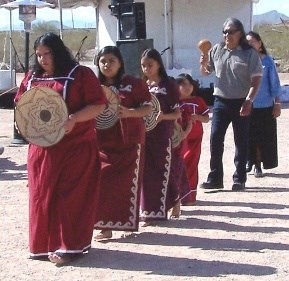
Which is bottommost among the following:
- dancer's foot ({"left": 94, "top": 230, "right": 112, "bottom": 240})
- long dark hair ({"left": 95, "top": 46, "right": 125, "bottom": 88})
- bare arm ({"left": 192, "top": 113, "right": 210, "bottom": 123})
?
dancer's foot ({"left": 94, "top": 230, "right": 112, "bottom": 240})

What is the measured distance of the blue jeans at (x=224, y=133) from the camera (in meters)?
9.70

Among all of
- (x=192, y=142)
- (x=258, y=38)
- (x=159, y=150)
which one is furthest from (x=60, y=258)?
(x=258, y=38)

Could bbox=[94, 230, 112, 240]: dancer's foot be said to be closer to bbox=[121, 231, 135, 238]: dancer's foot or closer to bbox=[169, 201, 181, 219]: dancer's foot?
bbox=[121, 231, 135, 238]: dancer's foot

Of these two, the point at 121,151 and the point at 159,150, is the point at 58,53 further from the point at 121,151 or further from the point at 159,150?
the point at 159,150

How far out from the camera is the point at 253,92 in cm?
937

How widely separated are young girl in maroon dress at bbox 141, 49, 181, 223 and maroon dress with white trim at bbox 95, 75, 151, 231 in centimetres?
55

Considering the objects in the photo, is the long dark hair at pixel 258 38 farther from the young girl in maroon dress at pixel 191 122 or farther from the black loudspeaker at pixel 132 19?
the black loudspeaker at pixel 132 19

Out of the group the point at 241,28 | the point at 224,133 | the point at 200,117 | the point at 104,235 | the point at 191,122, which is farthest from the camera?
the point at 224,133

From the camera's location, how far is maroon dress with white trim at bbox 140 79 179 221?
25.9ft

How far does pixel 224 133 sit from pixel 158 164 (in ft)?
6.68

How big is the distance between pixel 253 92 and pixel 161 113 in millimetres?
1873

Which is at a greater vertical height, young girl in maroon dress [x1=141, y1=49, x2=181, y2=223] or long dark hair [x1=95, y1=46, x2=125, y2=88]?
long dark hair [x1=95, y1=46, x2=125, y2=88]

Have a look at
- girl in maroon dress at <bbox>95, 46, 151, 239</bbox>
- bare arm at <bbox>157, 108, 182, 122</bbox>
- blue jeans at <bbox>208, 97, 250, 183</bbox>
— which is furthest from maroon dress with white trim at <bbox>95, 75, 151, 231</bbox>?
blue jeans at <bbox>208, 97, 250, 183</bbox>

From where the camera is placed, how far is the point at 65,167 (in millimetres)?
6418
